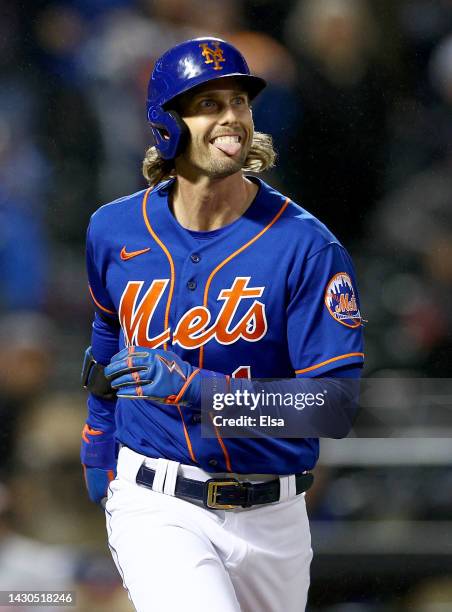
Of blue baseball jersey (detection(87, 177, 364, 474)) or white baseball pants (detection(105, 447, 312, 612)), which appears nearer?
white baseball pants (detection(105, 447, 312, 612))

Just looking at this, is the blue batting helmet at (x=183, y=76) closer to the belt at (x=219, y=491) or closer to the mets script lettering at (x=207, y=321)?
the mets script lettering at (x=207, y=321)

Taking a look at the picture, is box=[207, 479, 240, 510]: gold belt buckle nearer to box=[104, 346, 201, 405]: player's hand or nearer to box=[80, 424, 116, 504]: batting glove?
box=[104, 346, 201, 405]: player's hand

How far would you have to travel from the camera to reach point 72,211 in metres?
3.87

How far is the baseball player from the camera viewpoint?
2311 mm

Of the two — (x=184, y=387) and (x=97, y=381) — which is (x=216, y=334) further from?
(x=97, y=381)

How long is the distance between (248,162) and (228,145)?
0.94 feet

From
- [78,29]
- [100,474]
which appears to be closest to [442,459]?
[100,474]

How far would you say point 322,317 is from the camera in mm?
2316

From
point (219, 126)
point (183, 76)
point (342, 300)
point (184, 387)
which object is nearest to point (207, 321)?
point (184, 387)

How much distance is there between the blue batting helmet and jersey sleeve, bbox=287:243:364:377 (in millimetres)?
424

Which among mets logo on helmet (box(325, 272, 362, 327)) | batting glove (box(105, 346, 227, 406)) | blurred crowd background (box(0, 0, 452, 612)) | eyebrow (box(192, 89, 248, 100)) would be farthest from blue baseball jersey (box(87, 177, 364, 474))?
blurred crowd background (box(0, 0, 452, 612))

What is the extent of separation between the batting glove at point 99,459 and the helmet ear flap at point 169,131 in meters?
0.79

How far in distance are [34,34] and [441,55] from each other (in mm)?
1507

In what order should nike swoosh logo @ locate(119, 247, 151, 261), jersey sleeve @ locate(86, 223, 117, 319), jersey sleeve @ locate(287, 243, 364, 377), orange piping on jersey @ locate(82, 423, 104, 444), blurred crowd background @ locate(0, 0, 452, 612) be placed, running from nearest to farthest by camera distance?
1. jersey sleeve @ locate(287, 243, 364, 377)
2. nike swoosh logo @ locate(119, 247, 151, 261)
3. jersey sleeve @ locate(86, 223, 117, 319)
4. orange piping on jersey @ locate(82, 423, 104, 444)
5. blurred crowd background @ locate(0, 0, 452, 612)
